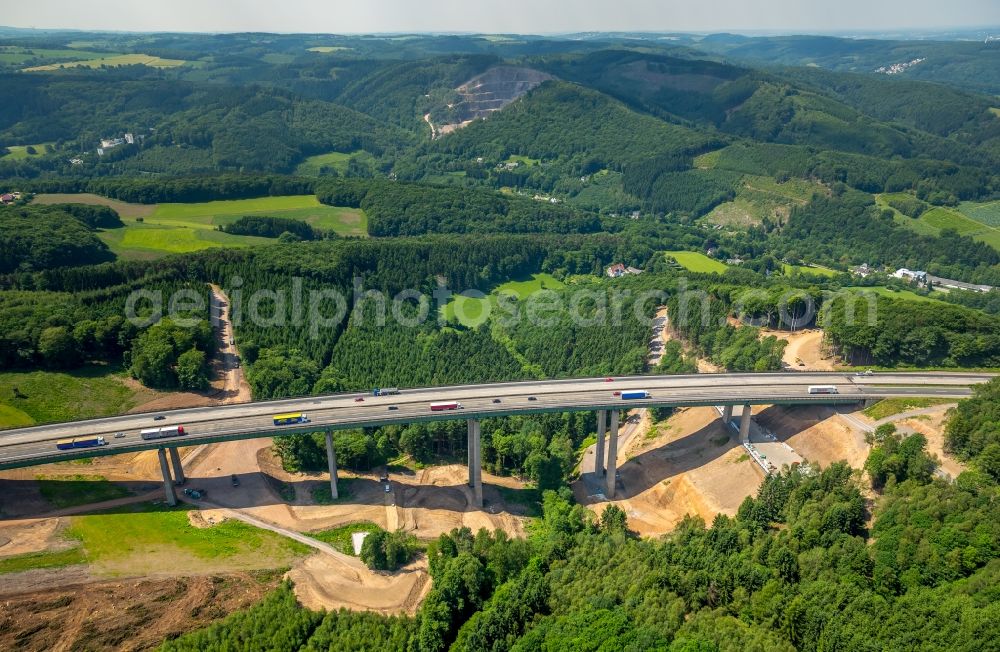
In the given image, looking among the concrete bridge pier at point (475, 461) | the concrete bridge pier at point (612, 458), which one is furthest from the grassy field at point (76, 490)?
the concrete bridge pier at point (612, 458)

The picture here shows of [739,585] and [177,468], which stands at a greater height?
[739,585]

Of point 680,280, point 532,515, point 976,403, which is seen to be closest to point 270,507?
point 532,515

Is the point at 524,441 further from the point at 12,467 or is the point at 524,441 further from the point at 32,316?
the point at 32,316

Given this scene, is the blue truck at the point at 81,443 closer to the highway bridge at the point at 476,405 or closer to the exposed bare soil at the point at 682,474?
the highway bridge at the point at 476,405

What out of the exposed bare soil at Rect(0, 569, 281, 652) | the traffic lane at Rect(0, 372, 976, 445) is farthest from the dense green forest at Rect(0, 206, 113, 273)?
the exposed bare soil at Rect(0, 569, 281, 652)

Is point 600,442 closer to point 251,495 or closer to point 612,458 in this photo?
point 612,458

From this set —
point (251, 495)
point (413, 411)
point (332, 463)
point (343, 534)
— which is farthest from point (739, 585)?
point (251, 495)
